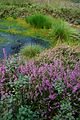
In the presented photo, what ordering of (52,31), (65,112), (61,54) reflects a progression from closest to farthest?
(65,112), (61,54), (52,31)

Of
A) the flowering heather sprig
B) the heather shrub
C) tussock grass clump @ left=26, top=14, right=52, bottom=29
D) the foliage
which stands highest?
the flowering heather sprig

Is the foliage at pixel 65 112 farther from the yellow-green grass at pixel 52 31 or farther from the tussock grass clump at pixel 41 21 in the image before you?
the tussock grass clump at pixel 41 21

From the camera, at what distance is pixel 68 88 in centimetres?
430

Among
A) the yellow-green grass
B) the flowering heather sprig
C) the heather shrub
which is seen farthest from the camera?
the yellow-green grass

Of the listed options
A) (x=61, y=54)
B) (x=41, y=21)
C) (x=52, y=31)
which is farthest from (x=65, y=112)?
(x=41, y=21)

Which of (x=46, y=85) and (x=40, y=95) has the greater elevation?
(x=46, y=85)

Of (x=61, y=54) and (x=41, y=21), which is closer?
(x=61, y=54)

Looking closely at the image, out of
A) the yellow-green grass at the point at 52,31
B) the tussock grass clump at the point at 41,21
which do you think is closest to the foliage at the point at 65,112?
the yellow-green grass at the point at 52,31

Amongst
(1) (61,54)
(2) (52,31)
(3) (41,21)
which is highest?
(1) (61,54)

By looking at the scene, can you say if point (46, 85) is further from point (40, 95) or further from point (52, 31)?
point (52, 31)

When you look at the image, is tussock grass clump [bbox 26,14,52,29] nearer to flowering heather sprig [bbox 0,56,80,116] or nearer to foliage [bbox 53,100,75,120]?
flowering heather sprig [bbox 0,56,80,116]

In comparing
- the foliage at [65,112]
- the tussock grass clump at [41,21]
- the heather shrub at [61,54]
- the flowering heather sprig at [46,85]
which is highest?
the flowering heather sprig at [46,85]

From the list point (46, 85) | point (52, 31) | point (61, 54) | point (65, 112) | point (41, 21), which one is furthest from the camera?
point (41, 21)

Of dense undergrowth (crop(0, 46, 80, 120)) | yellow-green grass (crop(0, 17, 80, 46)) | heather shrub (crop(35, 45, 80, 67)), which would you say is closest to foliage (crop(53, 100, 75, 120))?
dense undergrowth (crop(0, 46, 80, 120))
